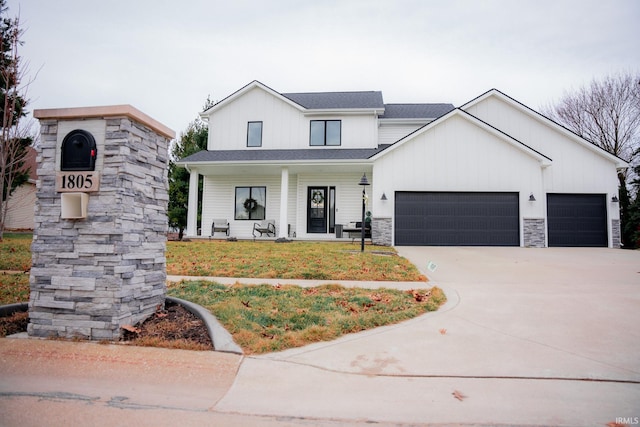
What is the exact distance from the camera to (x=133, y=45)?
11070 millimetres

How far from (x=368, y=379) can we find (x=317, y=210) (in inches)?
570

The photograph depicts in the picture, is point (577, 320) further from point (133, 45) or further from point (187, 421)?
point (133, 45)

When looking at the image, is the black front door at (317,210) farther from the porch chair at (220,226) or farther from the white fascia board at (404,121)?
the white fascia board at (404,121)

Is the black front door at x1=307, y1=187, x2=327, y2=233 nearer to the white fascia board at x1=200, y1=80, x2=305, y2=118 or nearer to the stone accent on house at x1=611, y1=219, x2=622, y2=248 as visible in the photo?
the white fascia board at x1=200, y1=80, x2=305, y2=118

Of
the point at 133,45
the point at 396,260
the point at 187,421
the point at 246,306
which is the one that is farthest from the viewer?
the point at 133,45

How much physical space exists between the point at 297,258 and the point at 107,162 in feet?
19.3

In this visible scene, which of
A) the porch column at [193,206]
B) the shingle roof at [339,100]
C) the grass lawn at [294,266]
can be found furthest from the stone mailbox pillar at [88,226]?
the shingle roof at [339,100]

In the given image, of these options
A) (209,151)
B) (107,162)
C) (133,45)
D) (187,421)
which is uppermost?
(133,45)

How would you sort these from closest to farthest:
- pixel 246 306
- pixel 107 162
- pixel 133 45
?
pixel 107 162, pixel 246 306, pixel 133 45

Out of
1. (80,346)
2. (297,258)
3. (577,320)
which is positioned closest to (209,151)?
(297,258)

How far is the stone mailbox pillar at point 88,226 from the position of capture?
3.46 m

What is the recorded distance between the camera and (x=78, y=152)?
3.63m

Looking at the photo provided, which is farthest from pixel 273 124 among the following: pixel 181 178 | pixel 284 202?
pixel 181 178

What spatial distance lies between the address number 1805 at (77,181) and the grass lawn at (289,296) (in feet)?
6.16
